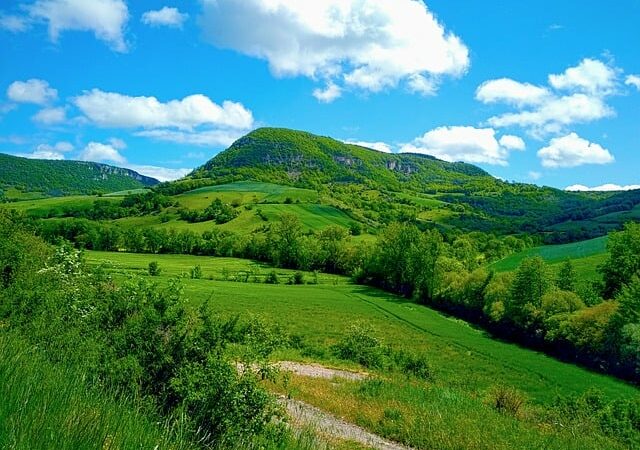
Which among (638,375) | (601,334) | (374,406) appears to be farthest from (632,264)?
(374,406)

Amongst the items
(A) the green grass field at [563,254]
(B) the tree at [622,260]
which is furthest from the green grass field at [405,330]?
(A) the green grass field at [563,254]

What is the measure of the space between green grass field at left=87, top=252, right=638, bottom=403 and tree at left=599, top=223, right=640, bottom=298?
2276 centimetres

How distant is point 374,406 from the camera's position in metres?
21.9

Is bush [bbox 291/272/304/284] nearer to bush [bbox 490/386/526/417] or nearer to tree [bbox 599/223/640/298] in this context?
tree [bbox 599/223/640/298]

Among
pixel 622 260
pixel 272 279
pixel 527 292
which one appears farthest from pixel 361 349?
pixel 272 279

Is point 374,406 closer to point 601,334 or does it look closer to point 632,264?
point 601,334

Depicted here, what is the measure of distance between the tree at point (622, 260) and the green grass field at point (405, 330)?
22.8 metres

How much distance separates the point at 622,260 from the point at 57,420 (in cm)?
8660

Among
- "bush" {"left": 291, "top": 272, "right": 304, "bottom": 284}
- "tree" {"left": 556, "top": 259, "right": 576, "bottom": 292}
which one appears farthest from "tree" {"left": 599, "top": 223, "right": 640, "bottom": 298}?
"bush" {"left": 291, "top": 272, "right": 304, "bottom": 284}

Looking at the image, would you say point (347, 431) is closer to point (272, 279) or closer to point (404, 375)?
point (404, 375)

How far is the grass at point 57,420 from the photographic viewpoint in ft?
10.5

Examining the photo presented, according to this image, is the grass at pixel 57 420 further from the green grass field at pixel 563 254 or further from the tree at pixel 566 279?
the green grass field at pixel 563 254

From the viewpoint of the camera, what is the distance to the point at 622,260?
7481cm

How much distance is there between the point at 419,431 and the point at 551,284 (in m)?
62.1
